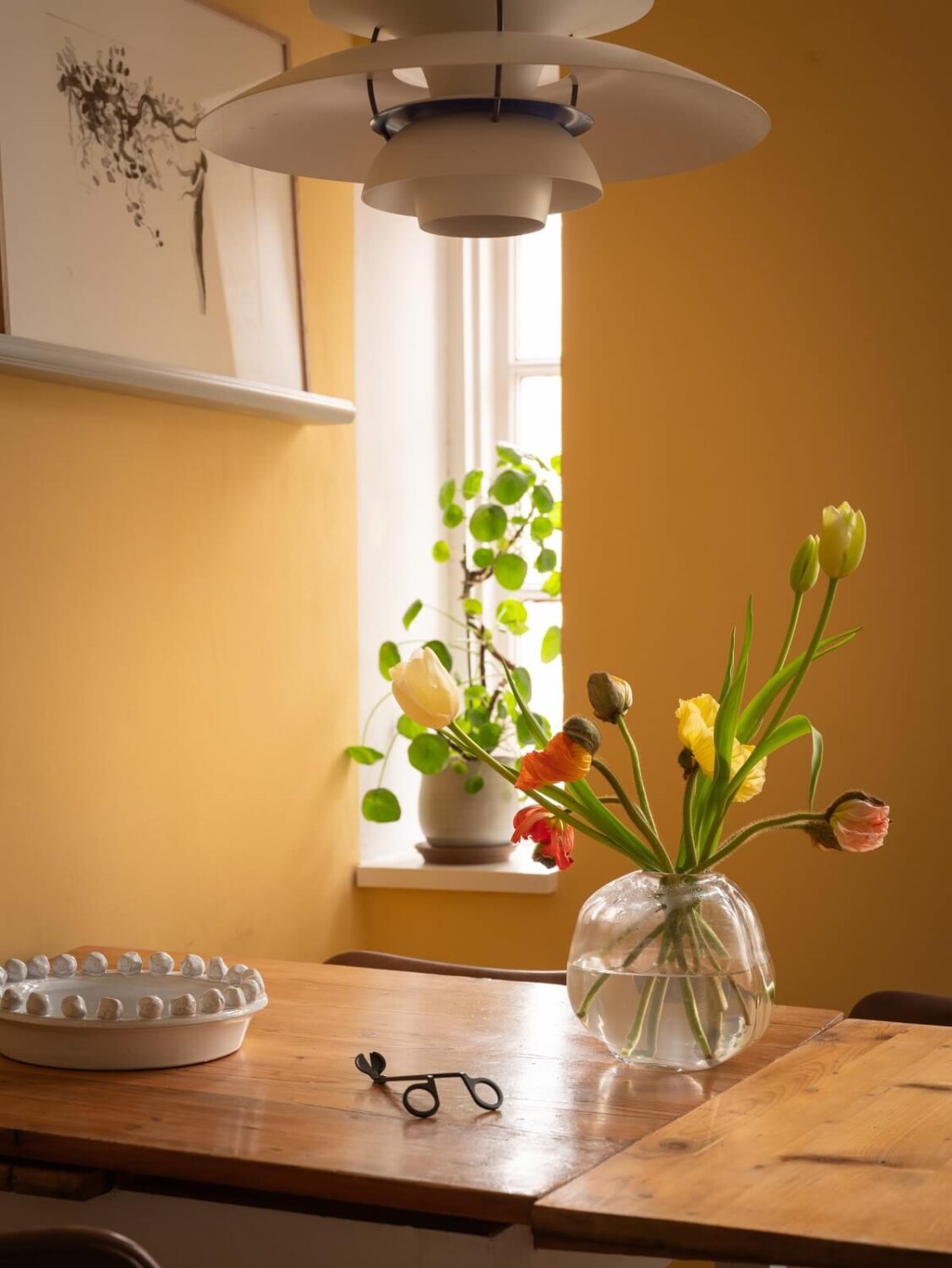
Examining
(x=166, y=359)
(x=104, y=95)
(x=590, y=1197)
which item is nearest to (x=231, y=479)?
(x=166, y=359)

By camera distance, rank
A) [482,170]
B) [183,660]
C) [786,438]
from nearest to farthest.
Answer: [482,170] → [183,660] → [786,438]

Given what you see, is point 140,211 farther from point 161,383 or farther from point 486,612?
point 486,612

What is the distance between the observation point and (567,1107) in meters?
1.63

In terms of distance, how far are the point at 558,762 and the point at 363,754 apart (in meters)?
1.46

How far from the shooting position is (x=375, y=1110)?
5.34ft

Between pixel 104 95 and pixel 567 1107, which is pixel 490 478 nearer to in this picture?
pixel 104 95

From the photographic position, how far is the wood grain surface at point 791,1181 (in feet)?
4.05

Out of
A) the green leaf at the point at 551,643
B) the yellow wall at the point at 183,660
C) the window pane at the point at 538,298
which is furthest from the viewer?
the window pane at the point at 538,298

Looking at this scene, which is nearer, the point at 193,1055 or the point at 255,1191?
the point at 255,1191

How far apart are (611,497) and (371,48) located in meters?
1.83

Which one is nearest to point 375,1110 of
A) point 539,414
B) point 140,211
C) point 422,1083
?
point 422,1083

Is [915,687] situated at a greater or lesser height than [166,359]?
lesser

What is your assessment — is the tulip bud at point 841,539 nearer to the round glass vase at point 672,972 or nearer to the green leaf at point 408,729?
the round glass vase at point 672,972

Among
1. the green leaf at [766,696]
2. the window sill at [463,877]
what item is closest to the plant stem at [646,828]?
the green leaf at [766,696]
